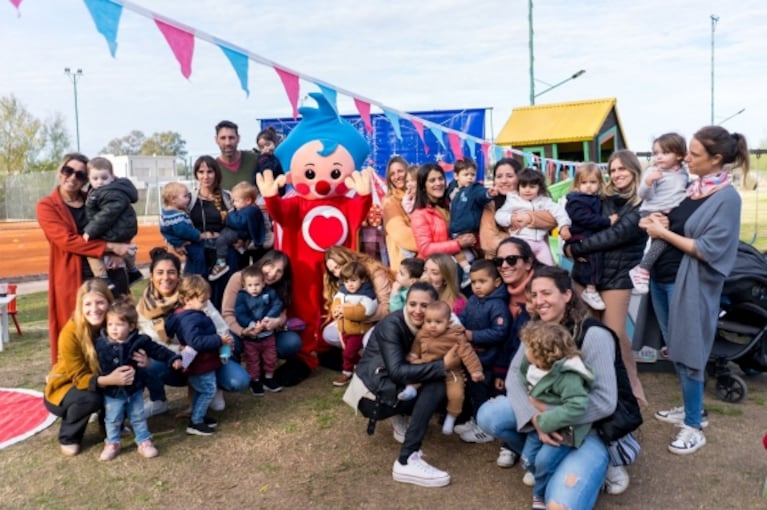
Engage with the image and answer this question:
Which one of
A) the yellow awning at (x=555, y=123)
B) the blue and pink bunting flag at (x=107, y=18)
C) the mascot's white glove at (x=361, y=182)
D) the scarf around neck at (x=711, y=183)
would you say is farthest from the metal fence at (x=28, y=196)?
the scarf around neck at (x=711, y=183)

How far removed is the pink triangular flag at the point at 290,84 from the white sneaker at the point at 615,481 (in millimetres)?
3060

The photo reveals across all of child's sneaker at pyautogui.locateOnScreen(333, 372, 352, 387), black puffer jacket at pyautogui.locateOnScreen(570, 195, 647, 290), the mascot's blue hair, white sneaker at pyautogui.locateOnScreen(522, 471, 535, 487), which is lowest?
white sneaker at pyautogui.locateOnScreen(522, 471, 535, 487)

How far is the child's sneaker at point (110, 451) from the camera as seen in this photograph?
12.6ft

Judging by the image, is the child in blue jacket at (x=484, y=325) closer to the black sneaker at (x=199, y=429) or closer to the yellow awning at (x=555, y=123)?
the black sneaker at (x=199, y=429)

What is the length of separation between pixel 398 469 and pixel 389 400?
368 mm

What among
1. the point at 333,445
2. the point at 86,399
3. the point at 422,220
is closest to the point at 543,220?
the point at 422,220

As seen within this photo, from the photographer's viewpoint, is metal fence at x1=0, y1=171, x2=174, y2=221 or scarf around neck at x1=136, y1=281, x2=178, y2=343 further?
metal fence at x1=0, y1=171, x2=174, y2=221

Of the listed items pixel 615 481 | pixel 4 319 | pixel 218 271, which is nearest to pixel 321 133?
pixel 218 271

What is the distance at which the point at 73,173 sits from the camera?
14.5 ft

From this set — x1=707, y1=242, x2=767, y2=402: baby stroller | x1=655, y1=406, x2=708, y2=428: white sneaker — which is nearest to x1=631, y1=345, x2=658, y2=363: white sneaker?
x1=707, y1=242, x2=767, y2=402: baby stroller

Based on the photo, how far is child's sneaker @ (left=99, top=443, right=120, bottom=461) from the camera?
3.83 metres

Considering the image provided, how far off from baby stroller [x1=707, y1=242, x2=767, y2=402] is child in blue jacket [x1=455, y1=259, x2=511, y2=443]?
6.08 ft

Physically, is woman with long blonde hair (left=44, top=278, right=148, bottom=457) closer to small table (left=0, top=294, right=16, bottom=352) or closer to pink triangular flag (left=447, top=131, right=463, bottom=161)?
small table (left=0, top=294, right=16, bottom=352)

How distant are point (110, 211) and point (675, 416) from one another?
12.9 ft
